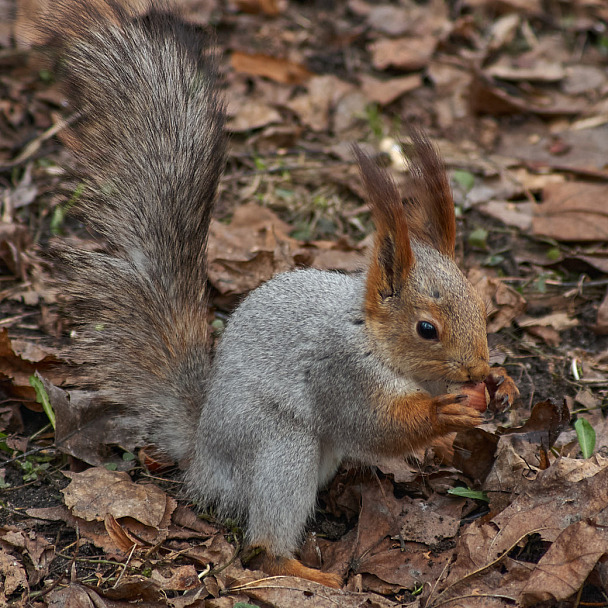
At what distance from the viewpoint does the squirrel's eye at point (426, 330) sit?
2709 mm

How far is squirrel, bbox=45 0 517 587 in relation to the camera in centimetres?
277

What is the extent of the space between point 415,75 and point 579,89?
129 centimetres

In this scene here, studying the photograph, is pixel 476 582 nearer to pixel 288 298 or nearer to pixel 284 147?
pixel 288 298

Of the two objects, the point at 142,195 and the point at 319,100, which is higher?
the point at 319,100

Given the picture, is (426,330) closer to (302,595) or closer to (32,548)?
(302,595)

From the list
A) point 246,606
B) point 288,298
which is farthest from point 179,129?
point 246,606

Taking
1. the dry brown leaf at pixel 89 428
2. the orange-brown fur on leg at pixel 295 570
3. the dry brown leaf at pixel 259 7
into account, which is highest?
the dry brown leaf at pixel 259 7

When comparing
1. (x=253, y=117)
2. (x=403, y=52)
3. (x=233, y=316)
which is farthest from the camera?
(x=403, y=52)

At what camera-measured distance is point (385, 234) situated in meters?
2.75

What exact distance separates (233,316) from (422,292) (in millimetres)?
865

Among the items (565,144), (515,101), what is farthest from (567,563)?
(515,101)

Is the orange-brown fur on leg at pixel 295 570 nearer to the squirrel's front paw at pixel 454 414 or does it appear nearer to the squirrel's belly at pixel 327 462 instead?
the squirrel's belly at pixel 327 462

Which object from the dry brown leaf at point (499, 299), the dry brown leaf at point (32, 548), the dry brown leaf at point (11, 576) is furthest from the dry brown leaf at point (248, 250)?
the dry brown leaf at point (11, 576)

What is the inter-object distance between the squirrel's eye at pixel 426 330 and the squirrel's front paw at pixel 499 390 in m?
0.38
